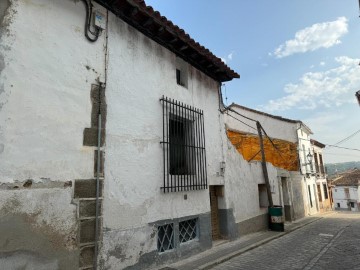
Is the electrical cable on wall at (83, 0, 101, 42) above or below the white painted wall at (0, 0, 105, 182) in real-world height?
above

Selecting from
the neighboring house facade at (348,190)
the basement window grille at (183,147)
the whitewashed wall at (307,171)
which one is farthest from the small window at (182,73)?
the neighboring house facade at (348,190)

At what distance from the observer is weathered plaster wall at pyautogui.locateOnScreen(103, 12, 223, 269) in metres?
5.23

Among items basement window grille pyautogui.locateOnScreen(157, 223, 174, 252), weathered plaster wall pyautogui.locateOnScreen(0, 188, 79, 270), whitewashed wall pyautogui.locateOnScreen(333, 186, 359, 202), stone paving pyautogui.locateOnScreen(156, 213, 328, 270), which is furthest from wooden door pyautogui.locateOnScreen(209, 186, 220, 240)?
whitewashed wall pyautogui.locateOnScreen(333, 186, 359, 202)

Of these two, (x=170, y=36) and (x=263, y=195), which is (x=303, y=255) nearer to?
(x=263, y=195)

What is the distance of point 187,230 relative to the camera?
7.09m

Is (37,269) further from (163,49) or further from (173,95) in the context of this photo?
(163,49)

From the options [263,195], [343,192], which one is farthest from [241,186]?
[343,192]

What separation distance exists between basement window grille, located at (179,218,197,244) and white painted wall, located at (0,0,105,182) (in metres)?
3.09

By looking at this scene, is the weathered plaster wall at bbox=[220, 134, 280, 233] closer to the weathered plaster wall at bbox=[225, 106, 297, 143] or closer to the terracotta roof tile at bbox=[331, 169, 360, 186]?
the weathered plaster wall at bbox=[225, 106, 297, 143]

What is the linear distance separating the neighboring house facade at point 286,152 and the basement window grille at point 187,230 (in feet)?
23.4

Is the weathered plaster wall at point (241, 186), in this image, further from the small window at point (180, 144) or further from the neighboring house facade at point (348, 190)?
the neighboring house facade at point (348, 190)

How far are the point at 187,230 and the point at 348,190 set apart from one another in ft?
155

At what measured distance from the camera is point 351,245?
820 cm

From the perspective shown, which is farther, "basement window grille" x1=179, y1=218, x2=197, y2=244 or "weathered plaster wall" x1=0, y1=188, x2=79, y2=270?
"basement window grille" x1=179, y1=218, x2=197, y2=244
